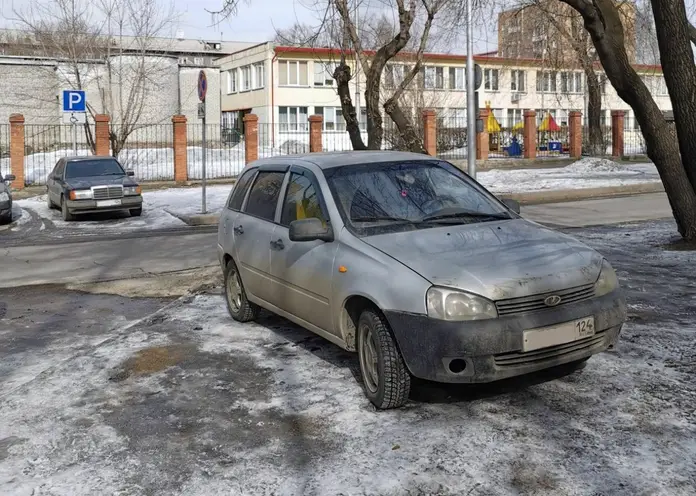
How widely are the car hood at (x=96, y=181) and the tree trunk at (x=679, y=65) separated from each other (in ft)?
42.7

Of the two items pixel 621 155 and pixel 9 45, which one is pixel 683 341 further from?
pixel 9 45

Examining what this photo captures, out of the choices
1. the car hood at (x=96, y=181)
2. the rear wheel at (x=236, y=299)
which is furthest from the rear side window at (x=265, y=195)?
the car hood at (x=96, y=181)

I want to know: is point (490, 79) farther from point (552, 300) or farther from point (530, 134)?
point (552, 300)

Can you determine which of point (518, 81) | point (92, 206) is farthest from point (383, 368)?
point (518, 81)

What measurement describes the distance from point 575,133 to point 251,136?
18268 millimetres

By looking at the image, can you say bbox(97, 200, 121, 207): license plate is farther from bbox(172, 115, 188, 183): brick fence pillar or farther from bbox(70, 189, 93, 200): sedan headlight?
bbox(172, 115, 188, 183): brick fence pillar

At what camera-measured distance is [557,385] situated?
203 inches

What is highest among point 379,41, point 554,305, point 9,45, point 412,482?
point 9,45

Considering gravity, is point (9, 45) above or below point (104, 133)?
above

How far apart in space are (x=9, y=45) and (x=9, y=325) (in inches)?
2040

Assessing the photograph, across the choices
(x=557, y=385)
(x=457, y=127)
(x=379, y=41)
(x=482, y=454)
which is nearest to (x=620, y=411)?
(x=557, y=385)

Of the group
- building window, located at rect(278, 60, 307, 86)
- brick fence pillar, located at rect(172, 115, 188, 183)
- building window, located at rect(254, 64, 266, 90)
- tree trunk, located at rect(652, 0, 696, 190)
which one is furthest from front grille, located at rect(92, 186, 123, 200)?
building window, located at rect(254, 64, 266, 90)

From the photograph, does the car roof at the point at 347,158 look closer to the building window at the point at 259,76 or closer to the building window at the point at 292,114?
the building window at the point at 292,114

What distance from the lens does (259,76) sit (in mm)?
55406
